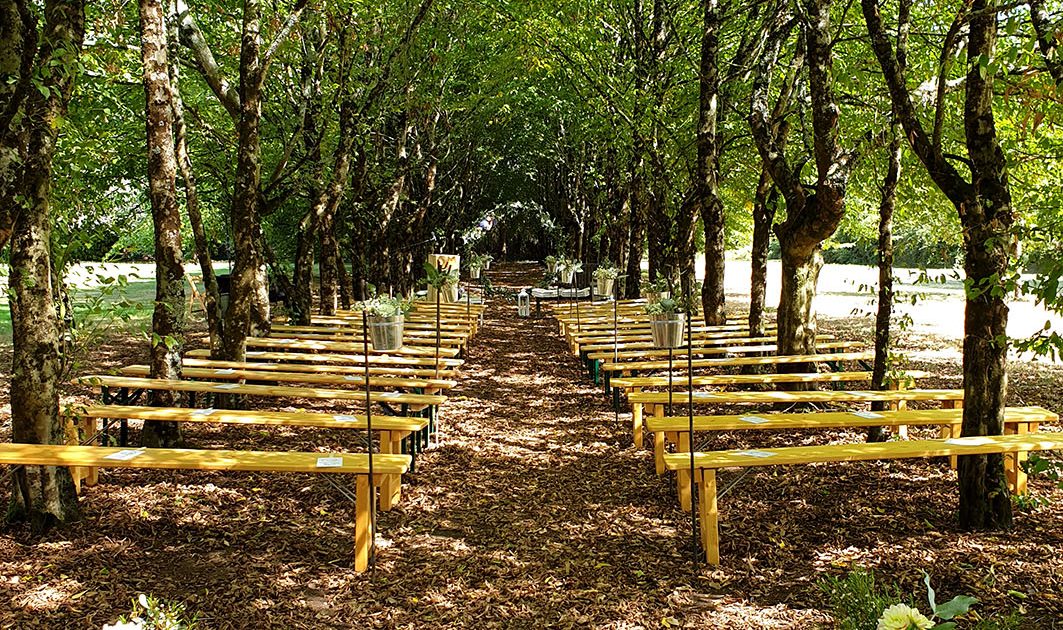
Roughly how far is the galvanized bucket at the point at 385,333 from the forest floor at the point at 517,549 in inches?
49.8

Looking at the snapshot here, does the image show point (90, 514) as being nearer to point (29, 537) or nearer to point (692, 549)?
point (29, 537)

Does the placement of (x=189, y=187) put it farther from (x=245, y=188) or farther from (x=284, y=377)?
(x=284, y=377)

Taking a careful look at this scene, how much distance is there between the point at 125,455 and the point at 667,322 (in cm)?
413

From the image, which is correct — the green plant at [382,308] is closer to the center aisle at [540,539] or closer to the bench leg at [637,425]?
the center aisle at [540,539]

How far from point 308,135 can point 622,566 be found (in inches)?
334

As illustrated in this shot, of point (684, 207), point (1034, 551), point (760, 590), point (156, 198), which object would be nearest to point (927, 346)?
point (684, 207)

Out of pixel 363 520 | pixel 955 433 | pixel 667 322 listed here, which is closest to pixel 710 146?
pixel 667 322

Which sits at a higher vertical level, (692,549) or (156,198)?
(156,198)

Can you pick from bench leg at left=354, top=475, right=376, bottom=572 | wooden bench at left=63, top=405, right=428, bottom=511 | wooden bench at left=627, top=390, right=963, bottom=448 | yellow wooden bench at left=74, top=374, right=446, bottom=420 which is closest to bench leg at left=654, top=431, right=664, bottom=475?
wooden bench at left=627, top=390, right=963, bottom=448

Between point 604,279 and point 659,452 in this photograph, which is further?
point 604,279

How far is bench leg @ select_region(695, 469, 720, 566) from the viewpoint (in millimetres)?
4324

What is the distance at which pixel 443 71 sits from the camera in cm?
1491

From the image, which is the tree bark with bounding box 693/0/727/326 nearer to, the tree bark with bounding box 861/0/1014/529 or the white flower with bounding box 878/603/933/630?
the tree bark with bounding box 861/0/1014/529

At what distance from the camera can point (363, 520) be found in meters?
4.31
